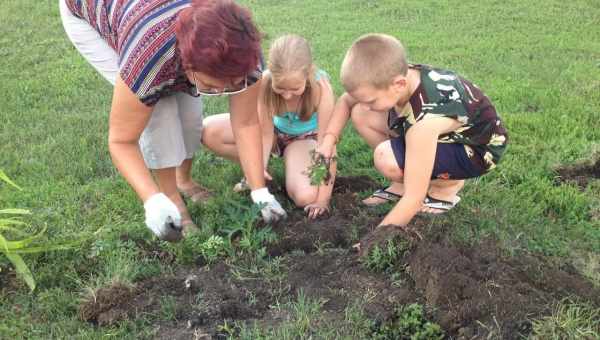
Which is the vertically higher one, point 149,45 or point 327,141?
point 149,45

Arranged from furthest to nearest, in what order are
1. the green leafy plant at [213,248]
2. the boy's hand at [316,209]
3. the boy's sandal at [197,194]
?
the boy's sandal at [197,194]
the boy's hand at [316,209]
the green leafy plant at [213,248]

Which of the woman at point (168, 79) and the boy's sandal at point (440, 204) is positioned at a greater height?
the woman at point (168, 79)

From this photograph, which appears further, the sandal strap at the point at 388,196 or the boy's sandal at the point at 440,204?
the sandal strap at the point at 388,196

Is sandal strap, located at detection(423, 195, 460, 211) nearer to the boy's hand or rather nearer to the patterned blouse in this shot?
the boy's hand

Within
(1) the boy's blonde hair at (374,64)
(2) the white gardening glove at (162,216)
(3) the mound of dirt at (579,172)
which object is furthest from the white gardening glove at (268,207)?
(3) the mound of dirt at (579,172)

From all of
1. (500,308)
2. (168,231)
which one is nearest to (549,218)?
(500,308)

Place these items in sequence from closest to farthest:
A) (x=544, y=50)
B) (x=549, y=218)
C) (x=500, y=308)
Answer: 1. (x=500, y=308)
2. (x=549, y=218)
3. (x=544, y=50)

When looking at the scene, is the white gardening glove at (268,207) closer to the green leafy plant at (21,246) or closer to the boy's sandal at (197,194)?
the boy's sandal at (197,194)

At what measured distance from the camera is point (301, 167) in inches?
144

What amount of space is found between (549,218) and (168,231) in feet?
6.99

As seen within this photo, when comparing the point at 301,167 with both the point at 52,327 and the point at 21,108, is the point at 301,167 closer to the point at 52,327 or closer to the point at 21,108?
the point at 52,327

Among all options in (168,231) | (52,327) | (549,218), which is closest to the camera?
(52,327)

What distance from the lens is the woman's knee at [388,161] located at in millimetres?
3158

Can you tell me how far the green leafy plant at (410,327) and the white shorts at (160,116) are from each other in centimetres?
155
